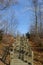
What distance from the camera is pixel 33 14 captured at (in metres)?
3.22

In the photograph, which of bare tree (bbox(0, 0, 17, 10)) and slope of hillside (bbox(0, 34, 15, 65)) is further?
bare tree (bbox(0, 0, 17, 10))

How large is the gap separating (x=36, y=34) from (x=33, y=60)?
18.6 inches

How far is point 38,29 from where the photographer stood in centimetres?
314

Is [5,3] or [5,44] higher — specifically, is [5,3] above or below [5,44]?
above

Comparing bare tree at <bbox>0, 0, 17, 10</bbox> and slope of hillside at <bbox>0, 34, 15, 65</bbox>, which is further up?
bare tree at <bbox>0, 0, 17, 10</bbox>

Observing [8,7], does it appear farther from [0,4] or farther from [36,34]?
[36,34]

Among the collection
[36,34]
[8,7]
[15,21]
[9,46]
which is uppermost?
[8,7]

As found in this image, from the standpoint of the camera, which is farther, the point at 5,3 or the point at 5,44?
the point at 5,3

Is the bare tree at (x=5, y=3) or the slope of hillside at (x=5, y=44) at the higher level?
the bare tree at (x=5, y=3)

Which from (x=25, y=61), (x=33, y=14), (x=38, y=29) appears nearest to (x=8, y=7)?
(x=33, y=14)

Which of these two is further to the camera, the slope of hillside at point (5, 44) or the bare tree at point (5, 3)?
the bare tree at point (5, 3)

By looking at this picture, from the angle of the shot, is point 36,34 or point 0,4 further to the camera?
point 0,4

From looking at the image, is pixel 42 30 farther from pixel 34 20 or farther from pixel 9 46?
pixel 9 46

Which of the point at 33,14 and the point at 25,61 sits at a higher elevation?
the point at 33,14
